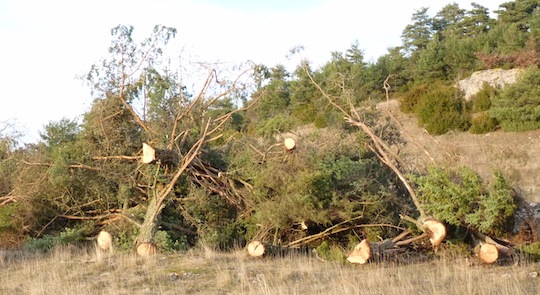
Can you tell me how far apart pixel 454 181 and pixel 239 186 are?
12.5 feet

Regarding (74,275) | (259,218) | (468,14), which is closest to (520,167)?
(259,218)

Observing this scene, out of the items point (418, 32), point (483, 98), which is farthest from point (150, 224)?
point (418, 32)

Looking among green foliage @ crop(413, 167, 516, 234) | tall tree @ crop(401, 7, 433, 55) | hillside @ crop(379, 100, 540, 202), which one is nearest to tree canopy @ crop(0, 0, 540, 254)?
green foliage @ crop(413, 167, 516, 234)

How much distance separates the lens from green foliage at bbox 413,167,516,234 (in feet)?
24.9

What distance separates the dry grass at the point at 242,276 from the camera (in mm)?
6191

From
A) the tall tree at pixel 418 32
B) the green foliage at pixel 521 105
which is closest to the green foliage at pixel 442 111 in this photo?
the green foliage at pixel 521 105

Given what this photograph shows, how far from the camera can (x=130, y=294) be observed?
20.5 feet

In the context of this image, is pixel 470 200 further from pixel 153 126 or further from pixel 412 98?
pixel 412 98

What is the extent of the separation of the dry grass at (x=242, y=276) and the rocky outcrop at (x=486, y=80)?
848 inches

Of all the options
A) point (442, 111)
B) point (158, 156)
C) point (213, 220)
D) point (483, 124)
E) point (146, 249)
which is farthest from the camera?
point (442, 111)

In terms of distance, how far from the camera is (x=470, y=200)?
783 centimetres

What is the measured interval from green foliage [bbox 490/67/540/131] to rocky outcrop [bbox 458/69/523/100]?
8.04 ft

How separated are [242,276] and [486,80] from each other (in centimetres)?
2426

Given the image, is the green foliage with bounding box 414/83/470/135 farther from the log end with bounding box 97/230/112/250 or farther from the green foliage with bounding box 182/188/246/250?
the log end with bounding box 97/230/112/250
